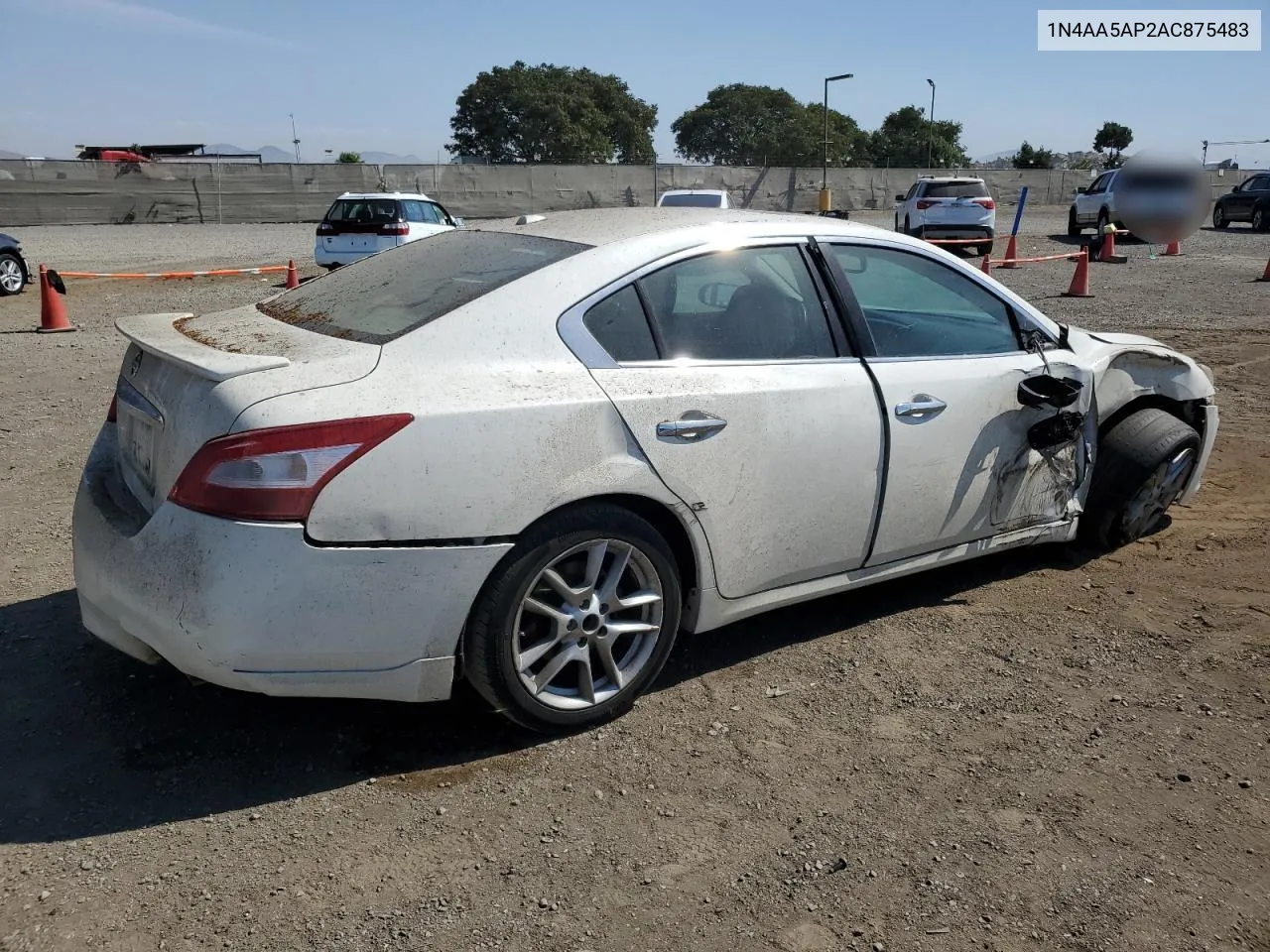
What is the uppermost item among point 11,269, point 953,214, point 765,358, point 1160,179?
point 1160,179

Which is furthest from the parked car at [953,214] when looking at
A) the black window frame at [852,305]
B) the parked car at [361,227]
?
the black window frame at [852,305]

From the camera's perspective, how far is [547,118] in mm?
94000

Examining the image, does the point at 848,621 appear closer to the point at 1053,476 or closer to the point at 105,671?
the point at 1053,476

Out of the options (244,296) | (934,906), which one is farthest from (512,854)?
(244,296)

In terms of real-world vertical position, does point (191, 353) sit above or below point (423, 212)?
below

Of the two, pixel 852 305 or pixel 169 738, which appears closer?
pixel 169 738

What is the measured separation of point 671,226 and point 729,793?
6.06 ft

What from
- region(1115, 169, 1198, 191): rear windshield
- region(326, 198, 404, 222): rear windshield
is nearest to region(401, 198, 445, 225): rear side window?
region(326, 198, 404, 222): rear windshield

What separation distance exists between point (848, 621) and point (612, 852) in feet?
5.70

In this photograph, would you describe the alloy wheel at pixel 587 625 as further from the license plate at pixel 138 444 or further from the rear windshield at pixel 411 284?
the license plate at pixel 138 444

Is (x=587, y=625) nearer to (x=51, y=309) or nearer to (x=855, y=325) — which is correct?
(x=855, y=325)

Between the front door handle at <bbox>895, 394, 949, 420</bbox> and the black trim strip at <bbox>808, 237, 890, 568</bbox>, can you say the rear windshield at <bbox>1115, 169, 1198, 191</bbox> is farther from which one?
the black trim strip at <bbox>808, 237, 890, 568</bbox>

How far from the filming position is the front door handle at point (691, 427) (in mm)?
3213

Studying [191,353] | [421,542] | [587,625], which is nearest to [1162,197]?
[587,625]
